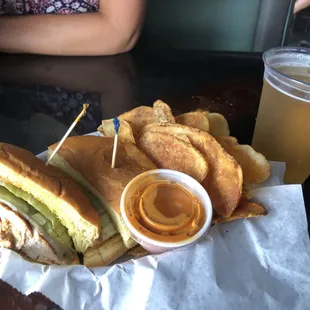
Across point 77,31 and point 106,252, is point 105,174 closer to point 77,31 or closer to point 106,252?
point 106,252

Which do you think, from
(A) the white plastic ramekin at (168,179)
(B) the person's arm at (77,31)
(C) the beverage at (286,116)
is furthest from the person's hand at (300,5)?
(A) the white plastic ramekin at (168,179)

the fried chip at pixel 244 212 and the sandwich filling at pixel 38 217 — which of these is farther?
the fried chip at pixel 244 212

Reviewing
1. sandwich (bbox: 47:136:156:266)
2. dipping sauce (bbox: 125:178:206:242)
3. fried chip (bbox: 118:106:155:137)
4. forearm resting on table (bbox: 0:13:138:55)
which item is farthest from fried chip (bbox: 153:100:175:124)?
forearm resting on table (bbox: 0:13:138:55)

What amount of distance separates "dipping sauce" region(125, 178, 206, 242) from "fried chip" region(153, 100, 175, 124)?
0.23m

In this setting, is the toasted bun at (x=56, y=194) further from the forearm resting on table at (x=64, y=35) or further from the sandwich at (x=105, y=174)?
the forearm resting on table at (x=64, y=35)

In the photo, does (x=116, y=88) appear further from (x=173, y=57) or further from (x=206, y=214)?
(x=206, y=214)

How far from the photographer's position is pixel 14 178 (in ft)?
3.43

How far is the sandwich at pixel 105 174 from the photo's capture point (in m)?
1.10

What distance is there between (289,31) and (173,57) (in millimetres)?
858

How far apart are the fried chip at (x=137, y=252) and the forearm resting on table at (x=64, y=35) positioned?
0.97 metres

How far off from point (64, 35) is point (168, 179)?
0.95 m

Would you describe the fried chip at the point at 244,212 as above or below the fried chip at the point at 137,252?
above

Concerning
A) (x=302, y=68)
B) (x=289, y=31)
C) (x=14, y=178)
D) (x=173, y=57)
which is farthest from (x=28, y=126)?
(x=289, y=31)

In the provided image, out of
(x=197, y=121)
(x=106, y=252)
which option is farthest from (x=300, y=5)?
(x=106, y=252)
